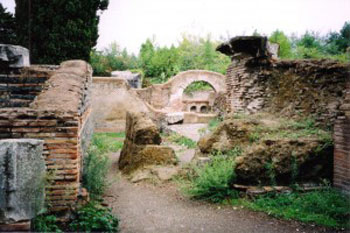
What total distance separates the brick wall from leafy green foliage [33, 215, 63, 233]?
417 cm

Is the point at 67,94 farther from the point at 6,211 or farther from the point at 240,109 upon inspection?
the point at 240,109

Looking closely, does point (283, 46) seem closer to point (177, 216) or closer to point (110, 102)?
point (110, 102)

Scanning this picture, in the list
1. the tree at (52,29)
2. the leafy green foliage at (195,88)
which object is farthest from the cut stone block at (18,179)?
the leafy green foliage at (195,88)

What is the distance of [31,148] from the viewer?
2346 mm

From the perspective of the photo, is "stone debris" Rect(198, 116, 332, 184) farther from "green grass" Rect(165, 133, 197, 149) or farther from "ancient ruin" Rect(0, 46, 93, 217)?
"green grass" Rect(165, 133, 197, 149)

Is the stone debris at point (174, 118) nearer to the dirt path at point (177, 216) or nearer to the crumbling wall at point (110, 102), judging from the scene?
the crumbling wall at point (110, 102)

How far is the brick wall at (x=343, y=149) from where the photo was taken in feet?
14.0

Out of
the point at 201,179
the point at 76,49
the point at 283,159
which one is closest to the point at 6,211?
the point at 201,179

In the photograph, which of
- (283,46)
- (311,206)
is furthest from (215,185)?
A: (283,46)

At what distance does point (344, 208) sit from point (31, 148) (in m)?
4.04

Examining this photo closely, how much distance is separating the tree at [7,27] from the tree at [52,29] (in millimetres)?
368

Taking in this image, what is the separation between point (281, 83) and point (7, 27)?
12.2 meters

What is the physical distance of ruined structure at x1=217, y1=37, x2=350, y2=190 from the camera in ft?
22.3

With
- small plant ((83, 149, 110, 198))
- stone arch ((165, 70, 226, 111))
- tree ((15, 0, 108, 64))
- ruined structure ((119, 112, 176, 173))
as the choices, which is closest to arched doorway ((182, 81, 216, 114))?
stone arch ((165, 70, 226, 111))
